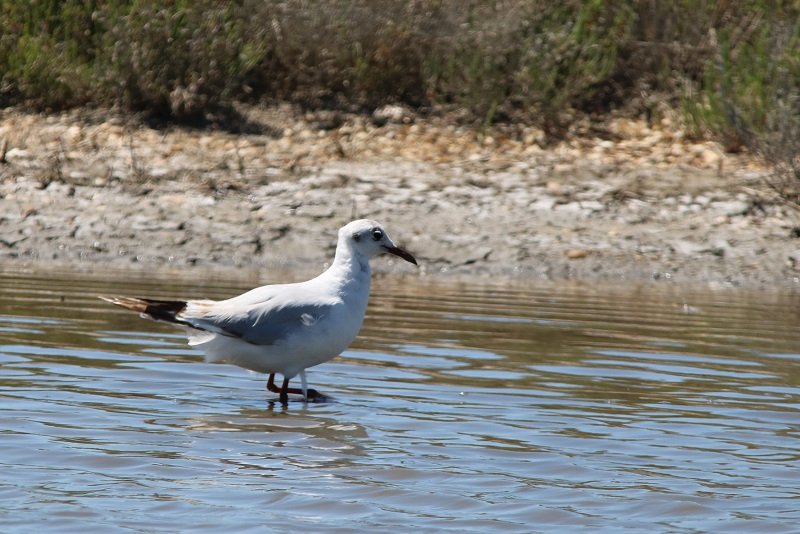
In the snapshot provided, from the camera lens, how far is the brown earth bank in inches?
509

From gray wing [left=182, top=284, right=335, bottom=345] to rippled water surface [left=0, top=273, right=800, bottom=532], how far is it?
0.36 metres

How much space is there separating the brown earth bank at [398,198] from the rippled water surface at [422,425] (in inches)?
90.2

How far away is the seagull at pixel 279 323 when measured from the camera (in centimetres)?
726

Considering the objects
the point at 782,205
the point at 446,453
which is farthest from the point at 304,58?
the point at 446,453

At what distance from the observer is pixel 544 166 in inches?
575

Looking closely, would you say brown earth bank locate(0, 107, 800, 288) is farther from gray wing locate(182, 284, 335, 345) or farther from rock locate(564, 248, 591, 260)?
gray wing locate(182, 284, 335, 345)

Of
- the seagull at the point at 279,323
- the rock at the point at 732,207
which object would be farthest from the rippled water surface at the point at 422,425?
the rock at the point at 732,207

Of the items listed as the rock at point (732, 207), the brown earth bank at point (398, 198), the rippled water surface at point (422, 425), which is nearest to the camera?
the rippled water surface at point (422, 425)

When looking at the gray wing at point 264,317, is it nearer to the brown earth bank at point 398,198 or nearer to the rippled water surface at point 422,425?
the rippled water surface at point 422,425

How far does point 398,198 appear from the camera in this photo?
13828 millimetres

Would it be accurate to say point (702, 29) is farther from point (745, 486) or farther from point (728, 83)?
point (745, 486)

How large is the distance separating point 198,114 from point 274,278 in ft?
14.6

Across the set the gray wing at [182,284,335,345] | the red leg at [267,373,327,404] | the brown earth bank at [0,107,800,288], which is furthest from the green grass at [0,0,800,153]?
the gray wing at [182,284,335,345]

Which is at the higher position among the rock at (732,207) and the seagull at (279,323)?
the rock at (732,207)
